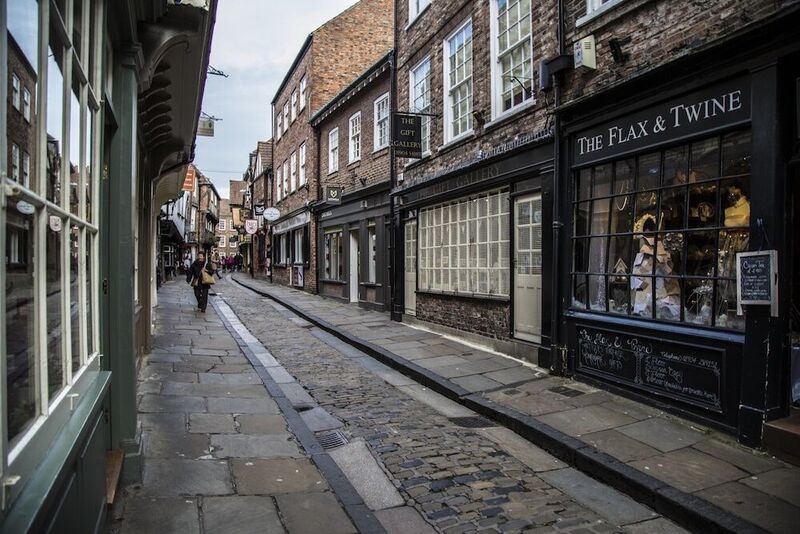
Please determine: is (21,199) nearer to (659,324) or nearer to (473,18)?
(659,324)

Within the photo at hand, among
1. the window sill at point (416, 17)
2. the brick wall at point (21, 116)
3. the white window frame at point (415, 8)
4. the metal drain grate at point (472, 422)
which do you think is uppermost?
the white window frame at point (415, 8)

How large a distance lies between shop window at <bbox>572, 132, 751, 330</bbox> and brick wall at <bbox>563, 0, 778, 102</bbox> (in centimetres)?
98

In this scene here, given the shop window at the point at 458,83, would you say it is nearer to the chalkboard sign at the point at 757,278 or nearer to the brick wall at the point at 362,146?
the brick wall at the point at 362,146

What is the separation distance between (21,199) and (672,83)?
5.87 meters

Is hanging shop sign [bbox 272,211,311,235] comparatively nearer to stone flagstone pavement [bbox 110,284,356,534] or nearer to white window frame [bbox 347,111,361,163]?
Answer: white window frame [bbox 347,111,361,163]

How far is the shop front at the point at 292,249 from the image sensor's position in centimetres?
2203

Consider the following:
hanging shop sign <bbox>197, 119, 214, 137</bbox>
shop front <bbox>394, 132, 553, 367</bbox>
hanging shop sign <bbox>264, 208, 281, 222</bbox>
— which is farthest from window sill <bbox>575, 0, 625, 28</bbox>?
hanging shop sign <bbox>264, 208, 281, 222</bbox>

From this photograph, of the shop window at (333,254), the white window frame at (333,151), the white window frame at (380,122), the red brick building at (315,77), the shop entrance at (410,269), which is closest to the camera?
the shop entrance at (410,269)

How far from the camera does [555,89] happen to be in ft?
24.4

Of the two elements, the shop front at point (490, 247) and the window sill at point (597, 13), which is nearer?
the window sill at point (597, 13)

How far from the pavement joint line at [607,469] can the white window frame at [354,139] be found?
35.4 ft

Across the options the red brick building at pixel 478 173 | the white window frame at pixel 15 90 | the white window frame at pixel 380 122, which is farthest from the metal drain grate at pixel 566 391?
the white window frame at pixel 380 122

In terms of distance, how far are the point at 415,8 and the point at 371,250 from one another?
657 centimetres

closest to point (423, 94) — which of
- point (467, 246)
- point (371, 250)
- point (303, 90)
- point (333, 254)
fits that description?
point (467, 246)
